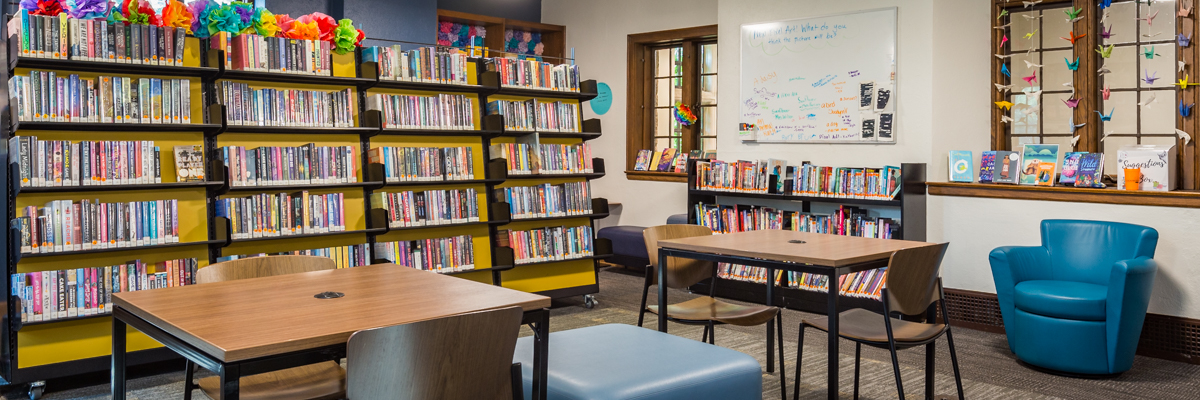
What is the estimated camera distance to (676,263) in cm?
393

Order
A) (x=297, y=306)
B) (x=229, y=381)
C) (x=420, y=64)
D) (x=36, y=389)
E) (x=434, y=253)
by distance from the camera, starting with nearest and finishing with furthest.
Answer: (x=229, y=381) < (x=297, y=306) < (x=36, y=389) < (x=420, y=64) < (x=434, y=253)

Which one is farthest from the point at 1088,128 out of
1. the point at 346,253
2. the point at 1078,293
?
the point at 346,253

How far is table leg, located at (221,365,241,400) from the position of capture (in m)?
1.71

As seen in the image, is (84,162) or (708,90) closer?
(84,162)

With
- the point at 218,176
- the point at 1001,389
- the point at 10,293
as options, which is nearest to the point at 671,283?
the point at 1001,389

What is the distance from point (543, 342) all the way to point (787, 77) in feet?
15.0

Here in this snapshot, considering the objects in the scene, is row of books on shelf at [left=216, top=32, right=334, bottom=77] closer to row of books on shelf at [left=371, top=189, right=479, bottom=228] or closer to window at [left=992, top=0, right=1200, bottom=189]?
row of books on shelf at [left=371, top=189, right=479, bottom=228]

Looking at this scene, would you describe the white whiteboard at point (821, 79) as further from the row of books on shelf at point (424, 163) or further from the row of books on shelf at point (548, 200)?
the row of books on shelf at point (424, 163)

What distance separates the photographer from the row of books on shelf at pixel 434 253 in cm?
502

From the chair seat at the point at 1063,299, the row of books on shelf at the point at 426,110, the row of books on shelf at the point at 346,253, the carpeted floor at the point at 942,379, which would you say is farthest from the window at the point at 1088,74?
the row of books on shelf at the point at 346,253

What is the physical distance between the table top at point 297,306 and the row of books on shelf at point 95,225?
1.74 meters

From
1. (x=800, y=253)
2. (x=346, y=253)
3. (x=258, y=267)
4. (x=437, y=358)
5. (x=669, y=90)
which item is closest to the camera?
(x=437, y=358)

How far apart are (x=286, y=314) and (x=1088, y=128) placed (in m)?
5.00

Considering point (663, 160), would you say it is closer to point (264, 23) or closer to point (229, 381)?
point (264, 23)
